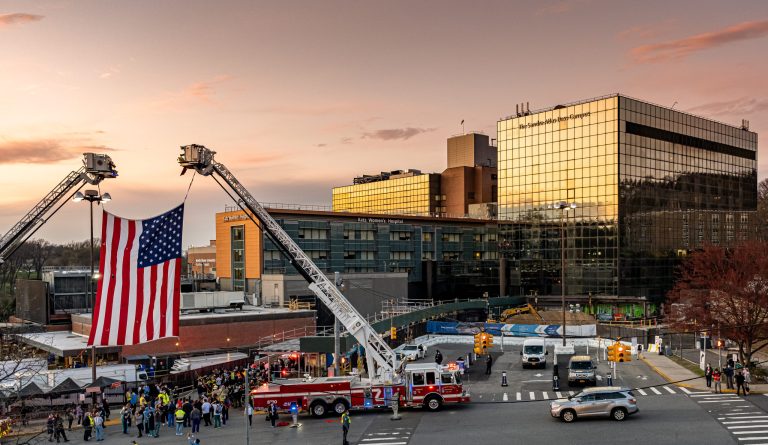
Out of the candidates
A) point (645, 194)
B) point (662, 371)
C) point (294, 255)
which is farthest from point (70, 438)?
point (645, 194)

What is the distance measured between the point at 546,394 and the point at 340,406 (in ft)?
44.1

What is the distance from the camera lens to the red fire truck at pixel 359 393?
117 ft

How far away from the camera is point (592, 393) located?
3281 centimetres

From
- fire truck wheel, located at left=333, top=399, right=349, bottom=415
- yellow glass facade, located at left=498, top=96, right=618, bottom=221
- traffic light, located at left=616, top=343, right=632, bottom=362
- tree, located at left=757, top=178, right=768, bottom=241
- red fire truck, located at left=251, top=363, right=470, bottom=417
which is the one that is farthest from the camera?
tree, located at left=757, top=178, right=768, bottom=241

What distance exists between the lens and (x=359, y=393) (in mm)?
35969

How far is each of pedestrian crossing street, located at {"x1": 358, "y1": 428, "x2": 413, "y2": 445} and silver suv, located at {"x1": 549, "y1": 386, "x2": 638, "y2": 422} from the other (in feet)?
25.2

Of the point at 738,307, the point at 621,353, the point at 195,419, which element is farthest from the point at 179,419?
the point at 738,307

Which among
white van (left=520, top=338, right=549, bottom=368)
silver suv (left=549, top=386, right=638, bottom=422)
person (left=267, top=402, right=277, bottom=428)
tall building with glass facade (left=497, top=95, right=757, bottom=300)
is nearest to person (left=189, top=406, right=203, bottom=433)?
person (left=267, top=402, right=277, bottom=428)

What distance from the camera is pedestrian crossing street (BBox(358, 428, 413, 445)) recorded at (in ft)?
96.9

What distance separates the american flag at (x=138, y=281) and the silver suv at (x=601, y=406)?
19058 millimetres

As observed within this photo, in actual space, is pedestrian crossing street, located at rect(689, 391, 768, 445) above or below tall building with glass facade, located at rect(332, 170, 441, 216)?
below

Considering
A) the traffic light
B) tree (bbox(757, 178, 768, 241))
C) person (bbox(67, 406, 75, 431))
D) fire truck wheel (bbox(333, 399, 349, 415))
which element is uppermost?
tree (bbox(757, 178, 768, 241))

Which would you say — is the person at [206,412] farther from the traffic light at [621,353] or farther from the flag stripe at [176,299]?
the traffic light at [621,353]

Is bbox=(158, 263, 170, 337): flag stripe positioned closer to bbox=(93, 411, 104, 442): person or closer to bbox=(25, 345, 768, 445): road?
bbox=(25, 345, 768, 445): road
